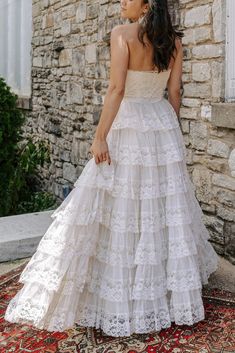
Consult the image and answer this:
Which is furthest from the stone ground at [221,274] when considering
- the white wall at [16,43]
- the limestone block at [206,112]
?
the white wall at [16,43]

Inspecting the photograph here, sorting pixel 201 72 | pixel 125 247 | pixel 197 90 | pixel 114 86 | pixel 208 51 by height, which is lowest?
pixel 125 247

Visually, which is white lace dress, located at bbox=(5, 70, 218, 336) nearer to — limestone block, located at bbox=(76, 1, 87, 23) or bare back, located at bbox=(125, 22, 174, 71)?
bare back, located at bbox=(125, 22, 174, 71)

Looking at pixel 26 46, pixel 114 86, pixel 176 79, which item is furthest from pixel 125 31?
pixel 26 46

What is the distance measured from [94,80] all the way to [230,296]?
10.4ft

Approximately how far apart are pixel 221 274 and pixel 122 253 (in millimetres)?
1182

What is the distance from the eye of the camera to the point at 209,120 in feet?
12.5

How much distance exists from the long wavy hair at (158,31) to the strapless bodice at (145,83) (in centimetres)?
7

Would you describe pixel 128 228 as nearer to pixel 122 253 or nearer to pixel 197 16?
pixel 122 253

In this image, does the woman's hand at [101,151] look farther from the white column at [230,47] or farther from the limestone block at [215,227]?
the limestone block at [215,227]

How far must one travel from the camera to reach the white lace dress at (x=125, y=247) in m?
2.57

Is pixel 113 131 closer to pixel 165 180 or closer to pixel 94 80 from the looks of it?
pixel 165 180

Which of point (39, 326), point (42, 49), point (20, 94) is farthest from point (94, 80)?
point (39, 326)

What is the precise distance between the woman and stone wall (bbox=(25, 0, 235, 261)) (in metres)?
1.12

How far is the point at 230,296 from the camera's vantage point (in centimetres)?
312
